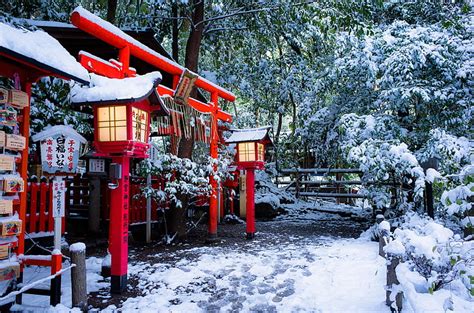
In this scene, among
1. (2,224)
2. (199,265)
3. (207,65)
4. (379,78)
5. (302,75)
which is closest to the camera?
(2,224)

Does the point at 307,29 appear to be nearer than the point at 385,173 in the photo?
No

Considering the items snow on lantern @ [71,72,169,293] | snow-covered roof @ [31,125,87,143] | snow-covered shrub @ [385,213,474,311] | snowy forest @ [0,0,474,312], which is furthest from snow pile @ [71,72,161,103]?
snow-covered shrub @ [385,213,474,311]

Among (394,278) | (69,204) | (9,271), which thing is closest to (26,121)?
(9,271)

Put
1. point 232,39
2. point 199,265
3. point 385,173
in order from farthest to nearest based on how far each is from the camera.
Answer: point 232,39 → point 385,173 → point 199,265

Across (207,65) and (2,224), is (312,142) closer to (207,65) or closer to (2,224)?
(207,65)

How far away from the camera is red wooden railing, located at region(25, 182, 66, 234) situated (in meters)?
7.18

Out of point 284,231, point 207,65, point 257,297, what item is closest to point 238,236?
point 284,231

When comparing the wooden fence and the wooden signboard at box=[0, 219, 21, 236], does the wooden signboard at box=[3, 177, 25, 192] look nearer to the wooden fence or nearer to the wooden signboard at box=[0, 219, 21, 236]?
the wooden signboard at box=[0, 219, 21, 236]

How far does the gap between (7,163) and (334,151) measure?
11.3 metres

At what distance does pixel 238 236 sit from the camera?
10.7 metres

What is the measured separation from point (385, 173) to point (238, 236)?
4.68m

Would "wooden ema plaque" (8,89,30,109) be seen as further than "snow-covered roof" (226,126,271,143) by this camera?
No

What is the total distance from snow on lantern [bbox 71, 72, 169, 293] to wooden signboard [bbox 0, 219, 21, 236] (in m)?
1.38

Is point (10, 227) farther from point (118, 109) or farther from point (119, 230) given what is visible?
point (118, 109)
